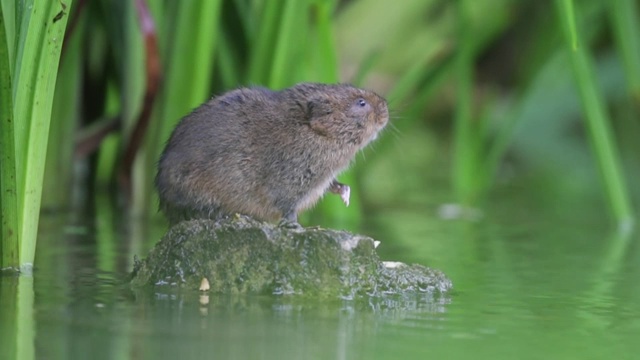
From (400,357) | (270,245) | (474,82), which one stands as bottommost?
(400,357)

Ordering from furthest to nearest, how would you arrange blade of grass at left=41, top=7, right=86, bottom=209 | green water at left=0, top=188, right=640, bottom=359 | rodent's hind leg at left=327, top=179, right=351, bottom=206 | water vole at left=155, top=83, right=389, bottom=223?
blade of grass at left=41, top=7, right=86, bottom=209 → rodent's hind leg at left=327, top=179, right=351, bottom=206 → water vole at left=155, top=83, right=389, bottom=223 → green water at left=0, top=188, right=640, bottom=359

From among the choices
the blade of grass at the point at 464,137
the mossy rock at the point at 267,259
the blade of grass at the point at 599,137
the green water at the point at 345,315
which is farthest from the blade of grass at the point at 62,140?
the mossy rock at the point at 267,259

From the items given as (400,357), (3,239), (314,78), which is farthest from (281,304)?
(314,78)

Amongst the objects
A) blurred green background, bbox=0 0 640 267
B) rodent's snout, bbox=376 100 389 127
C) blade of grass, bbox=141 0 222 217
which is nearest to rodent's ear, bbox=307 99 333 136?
rodent's snout, bbox=376 100 389 127

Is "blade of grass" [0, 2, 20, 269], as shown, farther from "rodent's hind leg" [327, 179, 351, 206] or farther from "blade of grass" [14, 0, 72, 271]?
"rodent's hind leg" [327, 179, 351, 206]

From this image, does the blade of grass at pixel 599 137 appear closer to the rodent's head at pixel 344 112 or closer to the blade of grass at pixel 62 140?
the rodent's head at pixel 344 112

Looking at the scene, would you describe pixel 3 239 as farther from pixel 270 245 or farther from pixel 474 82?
pixel 474 82
